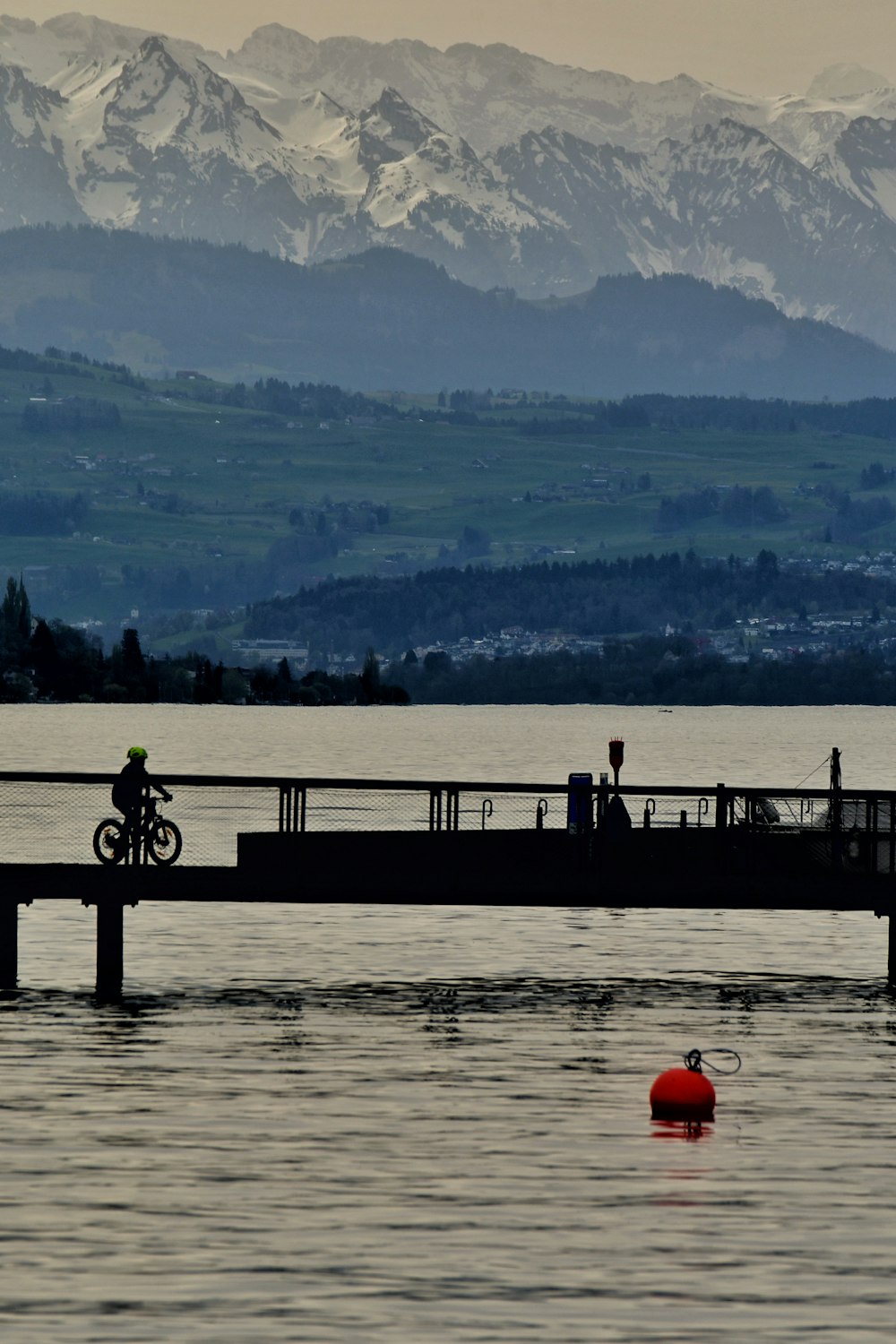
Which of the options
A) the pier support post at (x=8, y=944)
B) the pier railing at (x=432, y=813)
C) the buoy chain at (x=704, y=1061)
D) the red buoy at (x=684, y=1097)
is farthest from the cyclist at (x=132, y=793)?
the red buoy at (x=684, y=1097)

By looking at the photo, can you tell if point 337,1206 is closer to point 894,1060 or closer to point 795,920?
point 894,1060

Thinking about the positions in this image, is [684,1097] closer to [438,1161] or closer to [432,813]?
[438,1161]

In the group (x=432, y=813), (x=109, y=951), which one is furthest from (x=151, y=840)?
(x=432, y=813)

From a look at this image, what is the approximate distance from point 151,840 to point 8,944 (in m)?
4.27

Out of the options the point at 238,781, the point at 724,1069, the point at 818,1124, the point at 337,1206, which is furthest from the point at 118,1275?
the point at 238,781

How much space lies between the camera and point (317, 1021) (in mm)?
45906

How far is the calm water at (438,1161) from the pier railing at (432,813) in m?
3.00

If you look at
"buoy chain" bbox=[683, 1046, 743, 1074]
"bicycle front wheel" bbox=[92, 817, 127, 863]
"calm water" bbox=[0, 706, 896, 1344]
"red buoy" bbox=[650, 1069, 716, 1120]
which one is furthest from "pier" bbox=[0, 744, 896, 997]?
"red buoy" bbox=[650, 1069, 716, 1120]

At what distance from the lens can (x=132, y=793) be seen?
4644 centimetres

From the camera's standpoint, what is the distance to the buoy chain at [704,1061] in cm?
3509

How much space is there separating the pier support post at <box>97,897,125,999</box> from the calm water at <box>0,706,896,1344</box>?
579 millimetres

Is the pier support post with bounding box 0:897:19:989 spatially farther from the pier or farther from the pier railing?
the pier railing

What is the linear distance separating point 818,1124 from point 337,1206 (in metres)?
8.75

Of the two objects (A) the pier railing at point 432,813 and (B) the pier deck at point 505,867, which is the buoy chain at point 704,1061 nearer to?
(B) the pier deck at point 505,867
